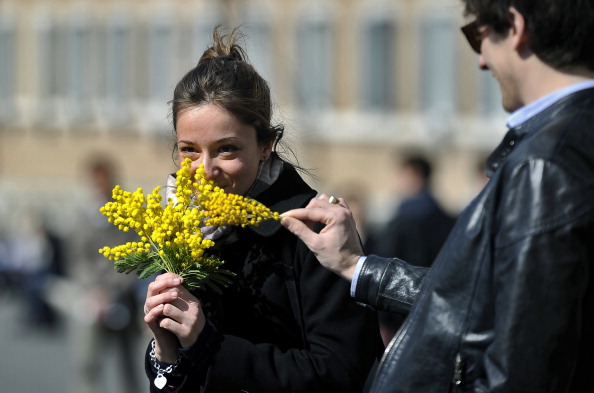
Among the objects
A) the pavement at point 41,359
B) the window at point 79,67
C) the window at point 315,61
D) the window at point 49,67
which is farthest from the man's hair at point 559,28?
the window at point 49,67

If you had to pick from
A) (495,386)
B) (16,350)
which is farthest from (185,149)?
(16,350)

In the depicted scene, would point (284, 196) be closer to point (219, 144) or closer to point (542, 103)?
point (219, 144)

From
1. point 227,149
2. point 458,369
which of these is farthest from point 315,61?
point 458,369

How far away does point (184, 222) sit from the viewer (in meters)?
3.10

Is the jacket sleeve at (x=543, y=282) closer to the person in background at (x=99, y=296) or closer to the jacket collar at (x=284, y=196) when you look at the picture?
the jacket collar at (x=284, y=196)

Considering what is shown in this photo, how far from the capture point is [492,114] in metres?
23.6

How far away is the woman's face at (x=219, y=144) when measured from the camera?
3246 millimetres

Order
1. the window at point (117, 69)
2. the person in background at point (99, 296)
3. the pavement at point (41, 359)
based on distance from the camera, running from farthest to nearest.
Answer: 1. the window at point (117, 69)
2. the pavement at point (41, 359)
3. the person in background at point (99, 296)

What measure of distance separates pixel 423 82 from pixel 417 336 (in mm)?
22500

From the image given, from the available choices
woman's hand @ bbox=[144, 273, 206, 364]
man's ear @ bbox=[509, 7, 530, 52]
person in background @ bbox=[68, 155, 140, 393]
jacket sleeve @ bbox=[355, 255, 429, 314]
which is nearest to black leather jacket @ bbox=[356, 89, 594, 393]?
man's ear @ bbox=[509, 7, 530, 52]

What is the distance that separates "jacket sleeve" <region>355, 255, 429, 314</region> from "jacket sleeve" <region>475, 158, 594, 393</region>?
72 centimetres

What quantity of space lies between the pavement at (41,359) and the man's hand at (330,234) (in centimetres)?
716

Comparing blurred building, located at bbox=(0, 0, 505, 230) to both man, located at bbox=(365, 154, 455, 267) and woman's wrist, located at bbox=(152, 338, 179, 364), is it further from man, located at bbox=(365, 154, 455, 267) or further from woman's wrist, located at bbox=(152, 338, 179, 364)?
woman's wrist, located at bbox=(152, 338, 179, 364)

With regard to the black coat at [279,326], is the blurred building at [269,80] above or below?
below
